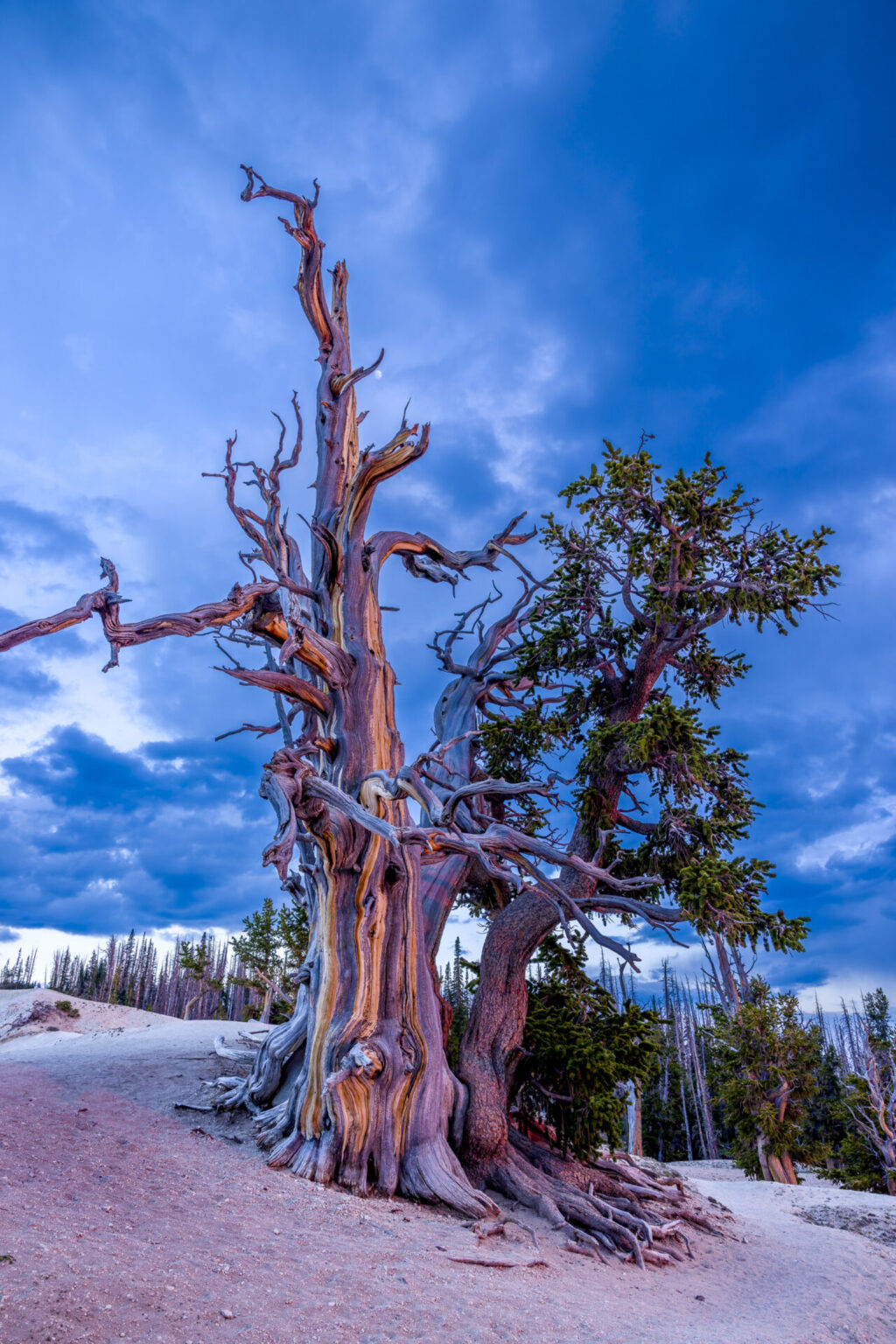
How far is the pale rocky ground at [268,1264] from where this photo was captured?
11.2 feet

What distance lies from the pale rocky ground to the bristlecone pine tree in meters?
0.74

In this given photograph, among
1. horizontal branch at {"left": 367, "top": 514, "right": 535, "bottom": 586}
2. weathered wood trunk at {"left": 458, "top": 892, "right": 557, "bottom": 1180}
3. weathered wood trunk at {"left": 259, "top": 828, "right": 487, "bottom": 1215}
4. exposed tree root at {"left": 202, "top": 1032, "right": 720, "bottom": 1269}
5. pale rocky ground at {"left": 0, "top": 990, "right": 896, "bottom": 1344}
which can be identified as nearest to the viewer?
pale rocky ground at {"left": 0, "top": 990, "right": 896, "bottom": 1344}

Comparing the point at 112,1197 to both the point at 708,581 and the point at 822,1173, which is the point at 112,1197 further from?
the point at 822,1173

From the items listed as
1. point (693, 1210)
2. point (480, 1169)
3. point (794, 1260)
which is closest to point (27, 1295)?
point (480, 1169)

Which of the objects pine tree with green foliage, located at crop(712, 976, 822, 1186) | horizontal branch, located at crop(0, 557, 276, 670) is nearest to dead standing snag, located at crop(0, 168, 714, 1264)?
horizontal branch, located at crop(0, 557, 276, 670)

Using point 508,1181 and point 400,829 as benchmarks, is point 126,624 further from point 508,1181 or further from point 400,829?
Answer: point 508,1181

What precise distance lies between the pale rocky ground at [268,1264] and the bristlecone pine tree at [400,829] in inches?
29.1

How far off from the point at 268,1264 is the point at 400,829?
4.09m

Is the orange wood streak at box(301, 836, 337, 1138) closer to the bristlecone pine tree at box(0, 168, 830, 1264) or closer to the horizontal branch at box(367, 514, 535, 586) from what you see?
the bristlecone pine tree at box(0, 168, 830, 1264)

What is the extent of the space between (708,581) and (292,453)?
5875mm

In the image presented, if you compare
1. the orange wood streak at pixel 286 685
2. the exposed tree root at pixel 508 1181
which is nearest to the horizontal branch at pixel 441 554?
the orange wood streak at pixel 286 685

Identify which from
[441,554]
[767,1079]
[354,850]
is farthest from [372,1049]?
[767,1079]

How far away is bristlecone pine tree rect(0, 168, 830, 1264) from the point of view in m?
7.25

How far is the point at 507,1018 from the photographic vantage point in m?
9.38
